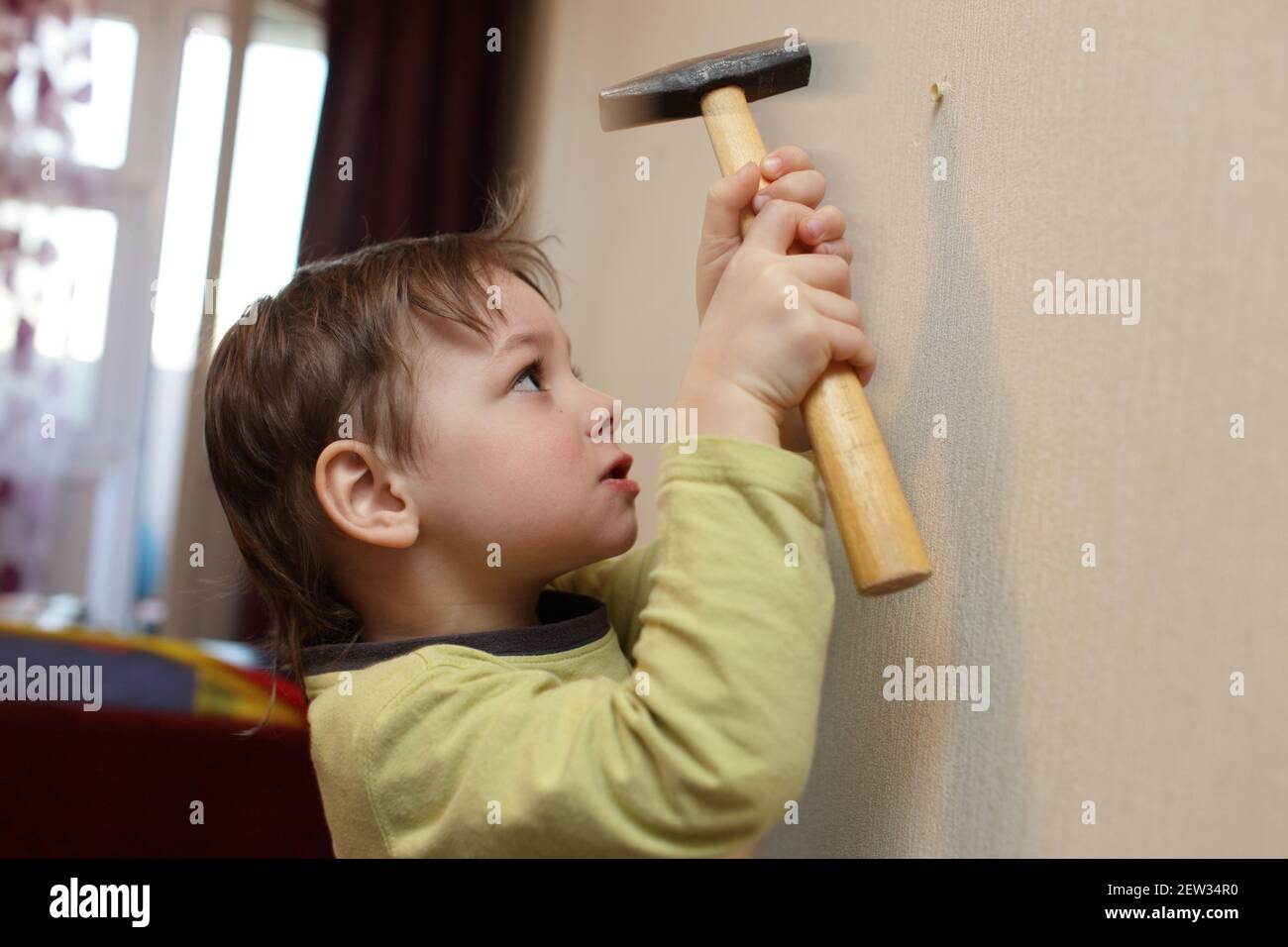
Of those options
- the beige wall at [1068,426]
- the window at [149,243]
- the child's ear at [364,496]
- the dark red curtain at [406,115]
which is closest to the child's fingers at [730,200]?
the beige wall at [1068,426]

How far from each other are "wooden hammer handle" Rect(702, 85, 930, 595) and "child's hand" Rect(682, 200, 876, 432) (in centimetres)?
1

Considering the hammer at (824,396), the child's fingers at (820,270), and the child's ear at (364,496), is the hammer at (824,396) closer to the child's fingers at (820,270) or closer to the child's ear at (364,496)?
the child's fingers at (820,270)

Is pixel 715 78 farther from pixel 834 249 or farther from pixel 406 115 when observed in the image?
pixel 406 115

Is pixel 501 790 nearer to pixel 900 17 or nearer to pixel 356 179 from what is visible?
pixel 900 17

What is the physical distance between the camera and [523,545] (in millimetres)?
688

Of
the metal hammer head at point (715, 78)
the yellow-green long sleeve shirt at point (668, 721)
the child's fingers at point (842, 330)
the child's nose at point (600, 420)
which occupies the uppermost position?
the metal hammer head at point (715, 78)

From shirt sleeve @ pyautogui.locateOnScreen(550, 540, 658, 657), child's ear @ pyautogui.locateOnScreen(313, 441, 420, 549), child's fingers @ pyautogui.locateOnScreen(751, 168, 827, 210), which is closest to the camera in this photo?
child's fingers @ pyautogui.locateOnScreen(751, 168, 827, 210)

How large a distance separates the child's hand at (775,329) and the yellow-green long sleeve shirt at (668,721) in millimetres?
34

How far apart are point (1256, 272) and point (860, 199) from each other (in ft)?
1.13

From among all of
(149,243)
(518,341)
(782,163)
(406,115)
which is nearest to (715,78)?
(782,163)

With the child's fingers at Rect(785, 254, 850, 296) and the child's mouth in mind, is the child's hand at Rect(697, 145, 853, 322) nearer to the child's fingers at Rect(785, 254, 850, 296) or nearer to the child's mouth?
the child's fingers at Rect(785, 254, 850, 296)

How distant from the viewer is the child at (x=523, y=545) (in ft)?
1.67

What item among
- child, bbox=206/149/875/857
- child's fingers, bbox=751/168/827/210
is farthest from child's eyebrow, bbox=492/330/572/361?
child's fingers, bbox=751/168/827/210

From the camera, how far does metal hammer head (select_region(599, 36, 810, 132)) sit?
66 cm
